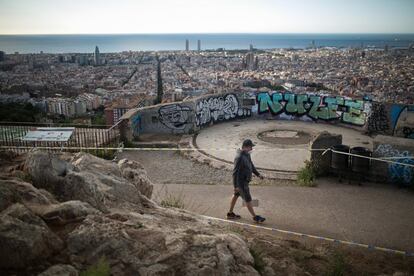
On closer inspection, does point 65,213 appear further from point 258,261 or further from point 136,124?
point 136,124

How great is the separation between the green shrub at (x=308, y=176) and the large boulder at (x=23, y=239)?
6.43 metres

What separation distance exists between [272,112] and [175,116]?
17.2ft

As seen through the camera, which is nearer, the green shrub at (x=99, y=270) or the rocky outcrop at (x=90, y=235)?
the green shrub at (x=99, y=270)

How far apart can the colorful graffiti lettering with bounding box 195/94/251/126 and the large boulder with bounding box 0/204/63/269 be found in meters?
12.7

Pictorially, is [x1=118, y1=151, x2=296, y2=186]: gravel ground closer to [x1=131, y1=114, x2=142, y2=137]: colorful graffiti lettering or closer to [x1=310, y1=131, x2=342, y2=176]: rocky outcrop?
[x1=310, y1=131, x2=342, y2=176]: rocky outcrop

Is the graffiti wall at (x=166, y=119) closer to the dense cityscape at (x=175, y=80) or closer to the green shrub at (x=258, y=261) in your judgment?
the dense cityscape at (x=175, y=80)

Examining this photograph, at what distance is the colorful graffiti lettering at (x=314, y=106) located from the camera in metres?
16.9

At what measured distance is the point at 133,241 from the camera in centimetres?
376

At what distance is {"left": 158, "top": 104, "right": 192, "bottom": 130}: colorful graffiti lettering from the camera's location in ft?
50.7

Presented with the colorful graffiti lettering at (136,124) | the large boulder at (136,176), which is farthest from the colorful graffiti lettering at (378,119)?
the large boulder at (136,176)

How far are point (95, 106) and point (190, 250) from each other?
49.2 metres

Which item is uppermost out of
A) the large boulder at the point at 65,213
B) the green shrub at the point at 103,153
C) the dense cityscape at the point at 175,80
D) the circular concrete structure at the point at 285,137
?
the large boulder at the point at 65,213

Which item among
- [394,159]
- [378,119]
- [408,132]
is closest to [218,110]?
[378,119]

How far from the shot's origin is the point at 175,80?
297 ft
